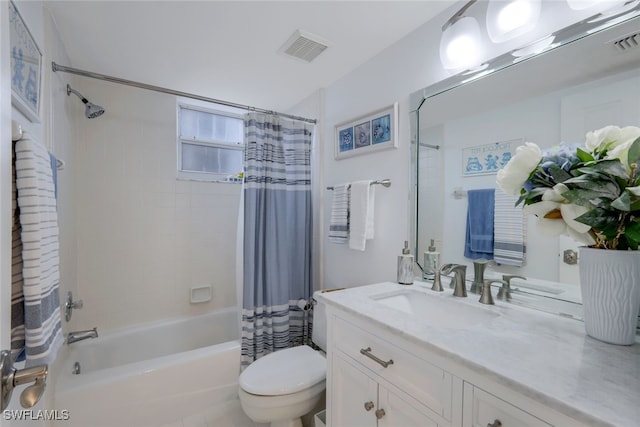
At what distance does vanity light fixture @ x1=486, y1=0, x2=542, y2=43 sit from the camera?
1.01m

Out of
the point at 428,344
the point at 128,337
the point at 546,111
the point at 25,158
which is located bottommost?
the point at 128,337

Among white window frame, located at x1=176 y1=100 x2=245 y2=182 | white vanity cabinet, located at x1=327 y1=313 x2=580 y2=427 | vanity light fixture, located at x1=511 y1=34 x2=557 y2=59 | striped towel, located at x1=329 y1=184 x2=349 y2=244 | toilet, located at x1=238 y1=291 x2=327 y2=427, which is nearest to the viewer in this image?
white vanity cabinet, located at x1=327 y1=313 x2=580 y2=427

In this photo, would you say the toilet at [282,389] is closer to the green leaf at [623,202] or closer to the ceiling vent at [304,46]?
the green leaf at [623,202]

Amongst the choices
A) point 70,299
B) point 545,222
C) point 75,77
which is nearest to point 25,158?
point 70,299

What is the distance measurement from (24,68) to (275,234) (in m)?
1.42

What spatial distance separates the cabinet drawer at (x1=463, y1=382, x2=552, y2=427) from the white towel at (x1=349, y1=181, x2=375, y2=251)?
105 centimetres

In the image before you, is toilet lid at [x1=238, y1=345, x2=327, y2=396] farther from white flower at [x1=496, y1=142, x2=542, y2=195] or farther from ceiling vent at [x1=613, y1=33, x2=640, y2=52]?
A: ceiling vent at [x1=613, y1=33, x2=640, y2=52]

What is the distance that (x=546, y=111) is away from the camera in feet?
3.35

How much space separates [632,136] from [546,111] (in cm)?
37

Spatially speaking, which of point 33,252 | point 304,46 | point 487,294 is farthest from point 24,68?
point 487,294

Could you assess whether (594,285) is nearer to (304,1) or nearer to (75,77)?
(304,1)

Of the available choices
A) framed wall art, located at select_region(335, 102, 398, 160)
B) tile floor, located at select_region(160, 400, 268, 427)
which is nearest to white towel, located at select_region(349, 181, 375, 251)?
framed wall art, located at select_region(335, 102, 398, 160)

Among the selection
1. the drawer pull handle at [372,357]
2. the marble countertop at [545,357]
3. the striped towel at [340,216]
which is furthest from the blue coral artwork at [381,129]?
the drawer pull handle at [372,357]

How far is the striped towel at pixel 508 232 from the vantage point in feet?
3.59
